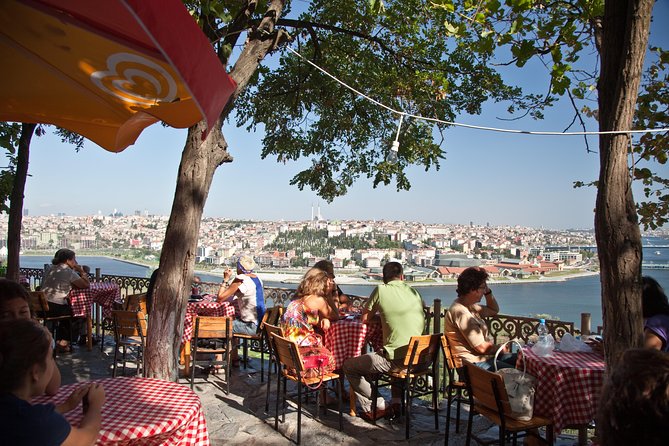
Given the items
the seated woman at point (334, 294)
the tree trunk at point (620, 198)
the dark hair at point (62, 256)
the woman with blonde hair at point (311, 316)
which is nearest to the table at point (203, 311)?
the seated woman at point (334, 294)

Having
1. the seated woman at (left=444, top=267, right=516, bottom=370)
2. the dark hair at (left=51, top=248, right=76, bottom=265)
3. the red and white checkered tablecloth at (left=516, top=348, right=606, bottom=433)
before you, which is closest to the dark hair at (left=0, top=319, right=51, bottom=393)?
the red and white checkered tablecloth at (left=516, top=348, right=606, bottom=433)

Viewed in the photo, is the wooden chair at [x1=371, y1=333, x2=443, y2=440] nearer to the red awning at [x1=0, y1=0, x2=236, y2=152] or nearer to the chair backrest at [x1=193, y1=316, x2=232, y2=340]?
the chair backrest at [x1=193, y1=316, x2=232, y2=340]

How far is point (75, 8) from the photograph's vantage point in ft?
6.53

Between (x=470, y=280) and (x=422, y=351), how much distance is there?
796mm

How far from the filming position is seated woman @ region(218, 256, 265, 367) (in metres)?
6.84

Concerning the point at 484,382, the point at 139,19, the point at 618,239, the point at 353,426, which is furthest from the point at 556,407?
the point at 139,19

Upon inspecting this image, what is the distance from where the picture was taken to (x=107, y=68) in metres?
2.46

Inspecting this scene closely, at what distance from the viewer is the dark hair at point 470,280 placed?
4902 millimetres

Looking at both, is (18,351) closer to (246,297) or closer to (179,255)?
(179,255)

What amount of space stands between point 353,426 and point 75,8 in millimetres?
4262

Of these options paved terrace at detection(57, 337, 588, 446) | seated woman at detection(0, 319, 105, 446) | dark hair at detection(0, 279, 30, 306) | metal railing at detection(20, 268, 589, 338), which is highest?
dark hair at detection(0, 279, 30, 306)

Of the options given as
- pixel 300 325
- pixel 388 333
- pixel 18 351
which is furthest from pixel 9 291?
pixel 388 333

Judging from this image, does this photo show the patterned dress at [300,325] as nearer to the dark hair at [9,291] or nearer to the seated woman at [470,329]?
the seated woman at [470,329]

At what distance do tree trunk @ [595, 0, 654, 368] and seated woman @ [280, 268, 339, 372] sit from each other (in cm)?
284
